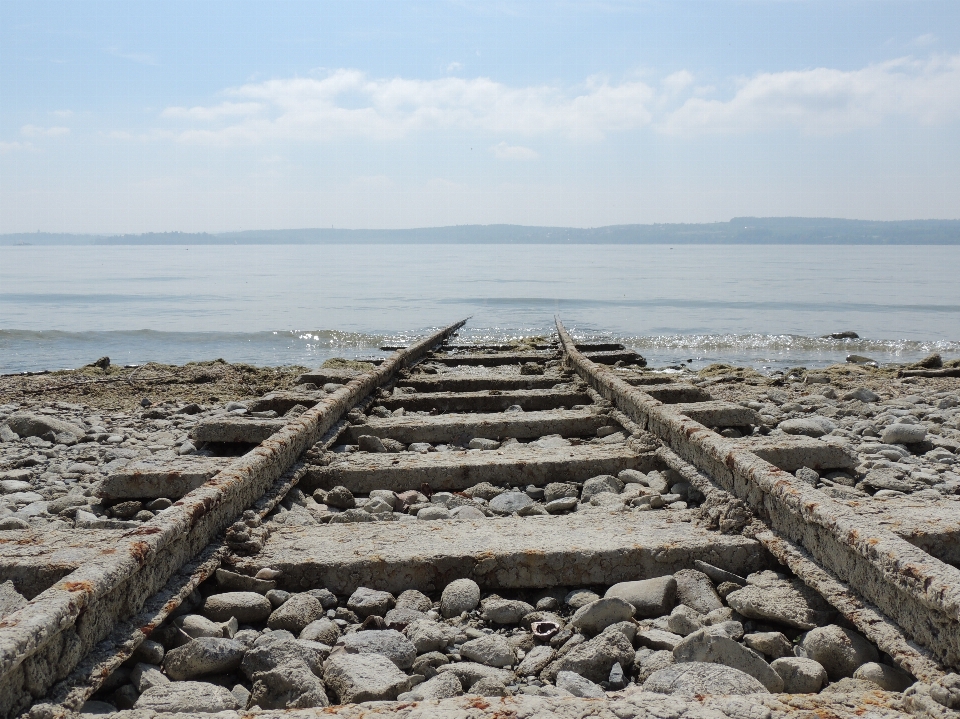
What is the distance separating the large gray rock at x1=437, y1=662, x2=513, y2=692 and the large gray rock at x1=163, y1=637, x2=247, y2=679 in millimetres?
545

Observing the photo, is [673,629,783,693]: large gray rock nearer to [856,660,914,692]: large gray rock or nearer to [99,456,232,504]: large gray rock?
[856,660,914,692]: large gray rock

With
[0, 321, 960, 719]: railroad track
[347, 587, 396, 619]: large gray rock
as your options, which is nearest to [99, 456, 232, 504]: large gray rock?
[0, 321, 960, 719]: railroad track

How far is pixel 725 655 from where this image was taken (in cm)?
199

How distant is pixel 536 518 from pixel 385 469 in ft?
3.40

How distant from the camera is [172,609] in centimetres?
225

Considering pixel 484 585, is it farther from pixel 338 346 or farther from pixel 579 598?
pixel 338 346

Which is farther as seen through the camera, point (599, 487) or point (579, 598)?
point (599, 487)

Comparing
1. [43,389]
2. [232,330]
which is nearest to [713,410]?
[43,389]

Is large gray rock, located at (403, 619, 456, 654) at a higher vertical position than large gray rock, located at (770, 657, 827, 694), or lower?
lower

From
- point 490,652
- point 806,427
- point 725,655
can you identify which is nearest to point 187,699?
point 490,652

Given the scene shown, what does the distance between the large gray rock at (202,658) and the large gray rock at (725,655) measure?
1155mm

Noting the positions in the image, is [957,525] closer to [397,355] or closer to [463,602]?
[463,602]

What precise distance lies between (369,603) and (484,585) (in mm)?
395

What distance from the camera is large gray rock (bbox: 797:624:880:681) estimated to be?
78.6 inches
